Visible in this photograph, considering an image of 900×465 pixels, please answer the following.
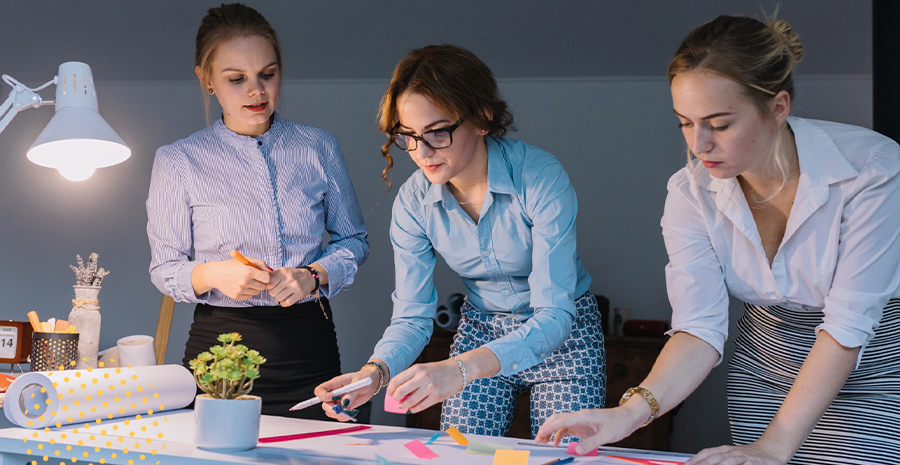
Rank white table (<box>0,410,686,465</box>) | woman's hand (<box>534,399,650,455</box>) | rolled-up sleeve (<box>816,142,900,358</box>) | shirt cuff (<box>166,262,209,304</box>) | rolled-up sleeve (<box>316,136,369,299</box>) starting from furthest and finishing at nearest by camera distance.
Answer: rolled-up sleeve (<box>316,136,369,299</box>)
shirt cuff (<box>166,262,209,304</box>)
rolled-up sleeve (<box>816,142,900,358</box>)
woman's hand (<box>534,399,650,455</box>)
white table (<box>0,410,686,465</box>)

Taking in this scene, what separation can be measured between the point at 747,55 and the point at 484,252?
77 cm

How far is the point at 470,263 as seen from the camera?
191 centimetres

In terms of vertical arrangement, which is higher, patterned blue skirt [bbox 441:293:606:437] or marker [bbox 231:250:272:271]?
marker [bbox 231:250:272:271]

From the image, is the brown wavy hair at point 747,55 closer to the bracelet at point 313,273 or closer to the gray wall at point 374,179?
the bracelet at point 313,273

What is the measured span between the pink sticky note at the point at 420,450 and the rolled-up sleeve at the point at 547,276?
0.97ft

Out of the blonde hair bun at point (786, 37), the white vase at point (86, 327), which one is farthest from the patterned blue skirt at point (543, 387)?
the white vase at point (86, 327)

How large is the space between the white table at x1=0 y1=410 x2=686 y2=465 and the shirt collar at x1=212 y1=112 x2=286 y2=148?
36.9 inches

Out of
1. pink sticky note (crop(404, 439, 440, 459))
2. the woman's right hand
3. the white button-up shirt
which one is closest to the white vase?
the woman's right hand

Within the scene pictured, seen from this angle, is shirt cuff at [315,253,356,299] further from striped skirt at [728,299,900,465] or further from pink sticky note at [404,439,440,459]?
striped skirt at [728,299,900,465]

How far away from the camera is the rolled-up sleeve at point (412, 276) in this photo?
1893 mm

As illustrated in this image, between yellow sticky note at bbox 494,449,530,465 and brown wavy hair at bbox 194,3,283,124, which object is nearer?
yellow sticky note at bbox 494,449,530,465

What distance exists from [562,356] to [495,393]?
0.19 meters

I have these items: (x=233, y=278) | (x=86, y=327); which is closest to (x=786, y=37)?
(x=233, y=278)

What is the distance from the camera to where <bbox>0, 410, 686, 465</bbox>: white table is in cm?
120
